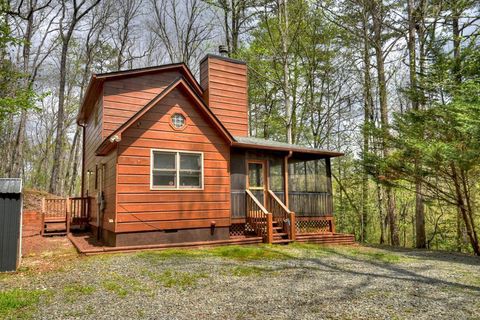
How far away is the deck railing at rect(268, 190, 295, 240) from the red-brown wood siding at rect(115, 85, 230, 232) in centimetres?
190

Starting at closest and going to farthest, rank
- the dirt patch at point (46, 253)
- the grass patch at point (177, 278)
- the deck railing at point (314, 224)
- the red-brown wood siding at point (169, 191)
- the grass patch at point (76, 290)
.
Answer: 1. the grass patch at point (76, 290)
2. the grass patch at point (177, 278)
3. the dirt patch at point (46, 253)
4. the red-brown wood siding at point (169, 191)
5. the deck railing at point (314, 224)

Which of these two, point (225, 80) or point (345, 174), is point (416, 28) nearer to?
point (225, 80)

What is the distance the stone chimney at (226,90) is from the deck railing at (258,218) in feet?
12.0

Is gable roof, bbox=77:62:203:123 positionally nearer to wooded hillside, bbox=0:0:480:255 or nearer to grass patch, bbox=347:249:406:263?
wooded hillside, bbox=0:0:480:255

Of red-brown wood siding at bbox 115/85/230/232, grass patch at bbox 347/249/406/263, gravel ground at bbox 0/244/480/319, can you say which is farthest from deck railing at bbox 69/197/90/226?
grass patch at bbox 347/249/406/263

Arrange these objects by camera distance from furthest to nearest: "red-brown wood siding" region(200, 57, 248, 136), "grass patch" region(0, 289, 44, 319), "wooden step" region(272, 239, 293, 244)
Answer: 1. "red-brown wood siding" region(200, 57, 248, 136)
2. "wooden step" region(272, 239, 293, 244)
3. "grass patch" region(0, 289, 44, 319)

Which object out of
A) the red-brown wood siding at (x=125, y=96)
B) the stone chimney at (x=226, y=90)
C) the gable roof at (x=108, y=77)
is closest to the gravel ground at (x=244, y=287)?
the red-brown wood siding at (x=125, y=96)

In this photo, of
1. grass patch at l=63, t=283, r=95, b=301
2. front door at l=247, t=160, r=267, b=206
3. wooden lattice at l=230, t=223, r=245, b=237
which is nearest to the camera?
grass patch at l=63, t=283, r=95, b=301

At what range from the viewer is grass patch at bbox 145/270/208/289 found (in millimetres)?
5824

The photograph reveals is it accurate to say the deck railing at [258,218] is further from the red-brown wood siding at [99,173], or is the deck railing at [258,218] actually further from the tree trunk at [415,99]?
the tree trunk at [415,99]

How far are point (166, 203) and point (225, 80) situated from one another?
6.42 metres

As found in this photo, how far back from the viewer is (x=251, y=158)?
475 inches

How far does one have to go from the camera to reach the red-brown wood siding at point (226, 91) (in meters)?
13.5

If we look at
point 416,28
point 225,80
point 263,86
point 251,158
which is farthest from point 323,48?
point 251,158
